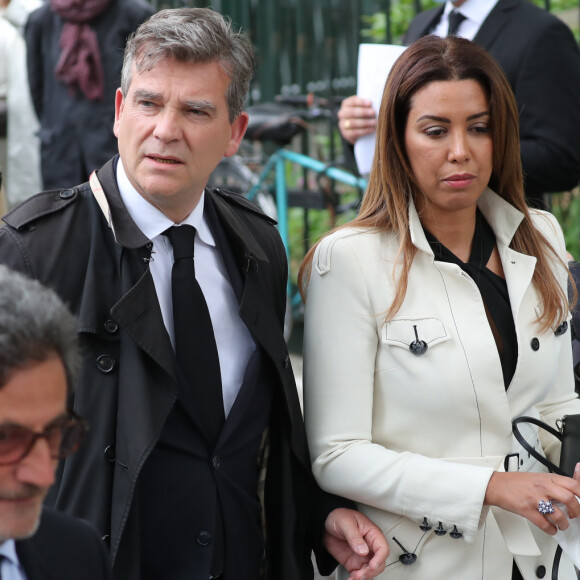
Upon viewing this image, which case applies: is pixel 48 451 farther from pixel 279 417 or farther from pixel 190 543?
pixel 279 417

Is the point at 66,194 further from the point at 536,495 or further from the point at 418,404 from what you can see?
the point at 536,495

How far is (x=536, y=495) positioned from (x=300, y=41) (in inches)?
216

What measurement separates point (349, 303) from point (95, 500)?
33.4 inches

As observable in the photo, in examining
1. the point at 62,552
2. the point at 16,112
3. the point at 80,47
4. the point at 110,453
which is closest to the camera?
the point at 62,552

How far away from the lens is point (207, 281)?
2836 millimetres

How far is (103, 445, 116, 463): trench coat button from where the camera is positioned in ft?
8.31

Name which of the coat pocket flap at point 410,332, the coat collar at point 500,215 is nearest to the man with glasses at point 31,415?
the coat pocket flap at point 410,332

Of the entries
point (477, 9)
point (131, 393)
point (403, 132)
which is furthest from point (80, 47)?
point (131, 393)

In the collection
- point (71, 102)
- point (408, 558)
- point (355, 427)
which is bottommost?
point (408, 558)

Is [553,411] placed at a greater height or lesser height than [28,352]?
lesser

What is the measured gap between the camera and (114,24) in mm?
5891

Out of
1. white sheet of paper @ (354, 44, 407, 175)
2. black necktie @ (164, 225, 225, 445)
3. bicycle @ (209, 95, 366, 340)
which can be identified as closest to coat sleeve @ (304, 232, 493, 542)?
black necktie @ (164, 225, 225, 445)

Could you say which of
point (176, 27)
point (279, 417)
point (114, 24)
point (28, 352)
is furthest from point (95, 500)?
point (114, 24)

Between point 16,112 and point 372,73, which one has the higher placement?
point 372,73
